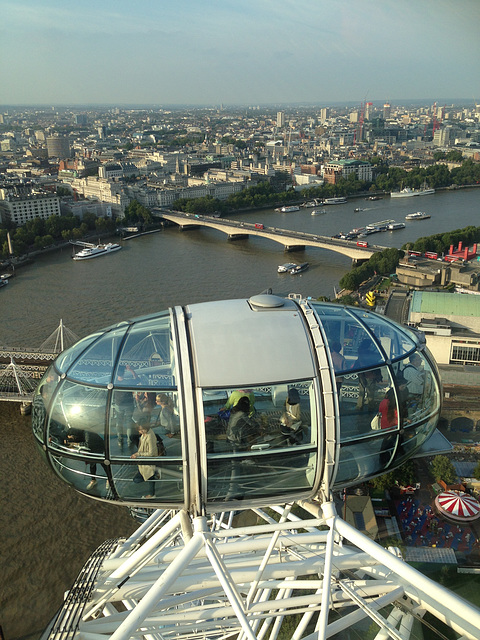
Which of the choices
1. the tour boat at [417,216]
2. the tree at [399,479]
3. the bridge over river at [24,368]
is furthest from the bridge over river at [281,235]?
the tree at [399,479]

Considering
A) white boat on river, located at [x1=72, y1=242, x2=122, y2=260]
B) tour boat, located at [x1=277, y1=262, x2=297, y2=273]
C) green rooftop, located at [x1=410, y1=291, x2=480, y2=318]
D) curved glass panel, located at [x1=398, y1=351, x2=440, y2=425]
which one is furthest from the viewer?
white boat on river, located at [x1=72, y1=242, x2=122, y2=260]

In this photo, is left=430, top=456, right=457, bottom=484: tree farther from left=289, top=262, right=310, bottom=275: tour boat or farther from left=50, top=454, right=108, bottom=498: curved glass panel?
left=289, top=262, right=310, bottom=275: tour boat

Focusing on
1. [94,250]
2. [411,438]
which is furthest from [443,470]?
[94,250]

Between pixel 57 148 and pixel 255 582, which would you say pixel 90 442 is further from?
pixel 57 148

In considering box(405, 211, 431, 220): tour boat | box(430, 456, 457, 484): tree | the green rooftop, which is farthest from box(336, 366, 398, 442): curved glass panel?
box(405, 211, 431, 220): tour boat

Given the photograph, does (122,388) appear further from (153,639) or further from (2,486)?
(2,486)

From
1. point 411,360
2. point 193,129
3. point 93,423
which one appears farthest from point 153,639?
point 193,129
